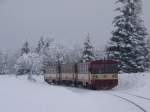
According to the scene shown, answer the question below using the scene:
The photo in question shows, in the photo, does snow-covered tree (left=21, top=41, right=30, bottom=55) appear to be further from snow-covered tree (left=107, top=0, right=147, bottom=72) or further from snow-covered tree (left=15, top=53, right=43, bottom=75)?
snow-covered tree (left=107, top=0, right=147, bottom=72)

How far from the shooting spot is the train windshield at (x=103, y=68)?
150ft

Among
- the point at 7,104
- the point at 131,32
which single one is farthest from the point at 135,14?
the point at 7,104

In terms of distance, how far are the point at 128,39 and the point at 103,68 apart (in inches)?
691

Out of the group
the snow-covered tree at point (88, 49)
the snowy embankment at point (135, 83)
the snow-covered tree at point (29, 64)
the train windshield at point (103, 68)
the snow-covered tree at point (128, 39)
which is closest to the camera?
the snowy embankment at point (135, 83)

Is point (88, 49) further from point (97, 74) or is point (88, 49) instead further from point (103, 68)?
point (97, 74)

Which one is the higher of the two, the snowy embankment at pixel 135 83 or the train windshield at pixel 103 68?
the train windshield at pixel 103 68

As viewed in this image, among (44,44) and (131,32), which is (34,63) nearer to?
(44,44)

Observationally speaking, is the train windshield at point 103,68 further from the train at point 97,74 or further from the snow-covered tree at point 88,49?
the snow-covered tree at point 88,49

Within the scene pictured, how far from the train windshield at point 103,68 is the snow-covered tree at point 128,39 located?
1534 centimetres

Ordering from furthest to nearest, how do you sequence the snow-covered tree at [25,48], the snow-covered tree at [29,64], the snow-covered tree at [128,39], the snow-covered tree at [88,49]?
the snow-covered tree at [25,48], the snow-covered tree at [29,64], the snow-covered tree at [88,49], the snow-covered tree at [128,39]

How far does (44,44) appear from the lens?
148 metres

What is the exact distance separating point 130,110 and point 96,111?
6.63ft

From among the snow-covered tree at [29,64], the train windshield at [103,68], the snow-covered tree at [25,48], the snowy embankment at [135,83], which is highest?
the snow-covered tree at [25,48]

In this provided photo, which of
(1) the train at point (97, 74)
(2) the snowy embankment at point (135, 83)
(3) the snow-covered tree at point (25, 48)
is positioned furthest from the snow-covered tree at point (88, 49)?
(3) the snow-covered tree at point (25, 48)
